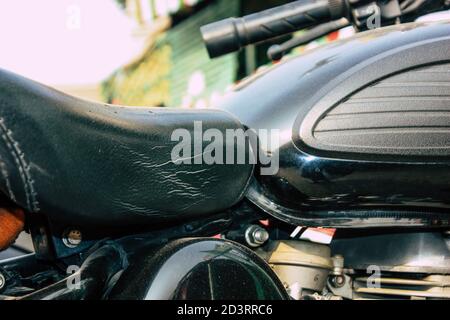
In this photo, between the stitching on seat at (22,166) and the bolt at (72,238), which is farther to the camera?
the bolt at (72,238)

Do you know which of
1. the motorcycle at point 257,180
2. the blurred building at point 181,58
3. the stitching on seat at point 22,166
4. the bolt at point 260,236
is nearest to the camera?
the stitching on seat at point 22,166

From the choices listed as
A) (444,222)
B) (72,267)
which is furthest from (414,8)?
(72,267)

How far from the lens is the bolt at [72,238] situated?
3.67ft

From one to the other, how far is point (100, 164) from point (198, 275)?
0.86 feet

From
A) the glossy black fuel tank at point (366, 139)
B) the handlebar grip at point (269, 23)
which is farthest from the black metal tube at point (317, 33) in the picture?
the glossy black fuel tank at point (366, 139)

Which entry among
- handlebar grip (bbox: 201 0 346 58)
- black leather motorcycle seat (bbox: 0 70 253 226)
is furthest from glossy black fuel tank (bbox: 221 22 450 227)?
handlebar grip (bbox: 201 0 346 58)

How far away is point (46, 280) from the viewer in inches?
48.6

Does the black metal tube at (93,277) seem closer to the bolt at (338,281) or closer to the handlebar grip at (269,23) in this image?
the bolt at (338,281)

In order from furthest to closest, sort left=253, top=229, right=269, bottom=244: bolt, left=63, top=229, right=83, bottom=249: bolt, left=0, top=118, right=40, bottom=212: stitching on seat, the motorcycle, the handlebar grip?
the handlebar grip → left=253, top=229, right=269, bottom=244: bolt → left=63, top=229, right=83, bottom=249: bolt → the motorcycle → left=0, top=118, right=40, bottom=212: stitching on seat

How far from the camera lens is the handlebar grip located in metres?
1.53

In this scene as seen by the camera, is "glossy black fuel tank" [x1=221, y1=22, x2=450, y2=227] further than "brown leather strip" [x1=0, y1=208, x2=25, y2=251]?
Yes

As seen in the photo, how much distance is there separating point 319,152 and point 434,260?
15.4 inches

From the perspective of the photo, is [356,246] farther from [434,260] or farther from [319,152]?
[319,152]

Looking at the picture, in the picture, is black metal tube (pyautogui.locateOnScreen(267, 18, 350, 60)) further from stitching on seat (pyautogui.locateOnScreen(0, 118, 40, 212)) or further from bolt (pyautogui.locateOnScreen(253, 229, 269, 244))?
stitching on seat (pyautogui.locateOnScreen(0, 118, 40, 212))
